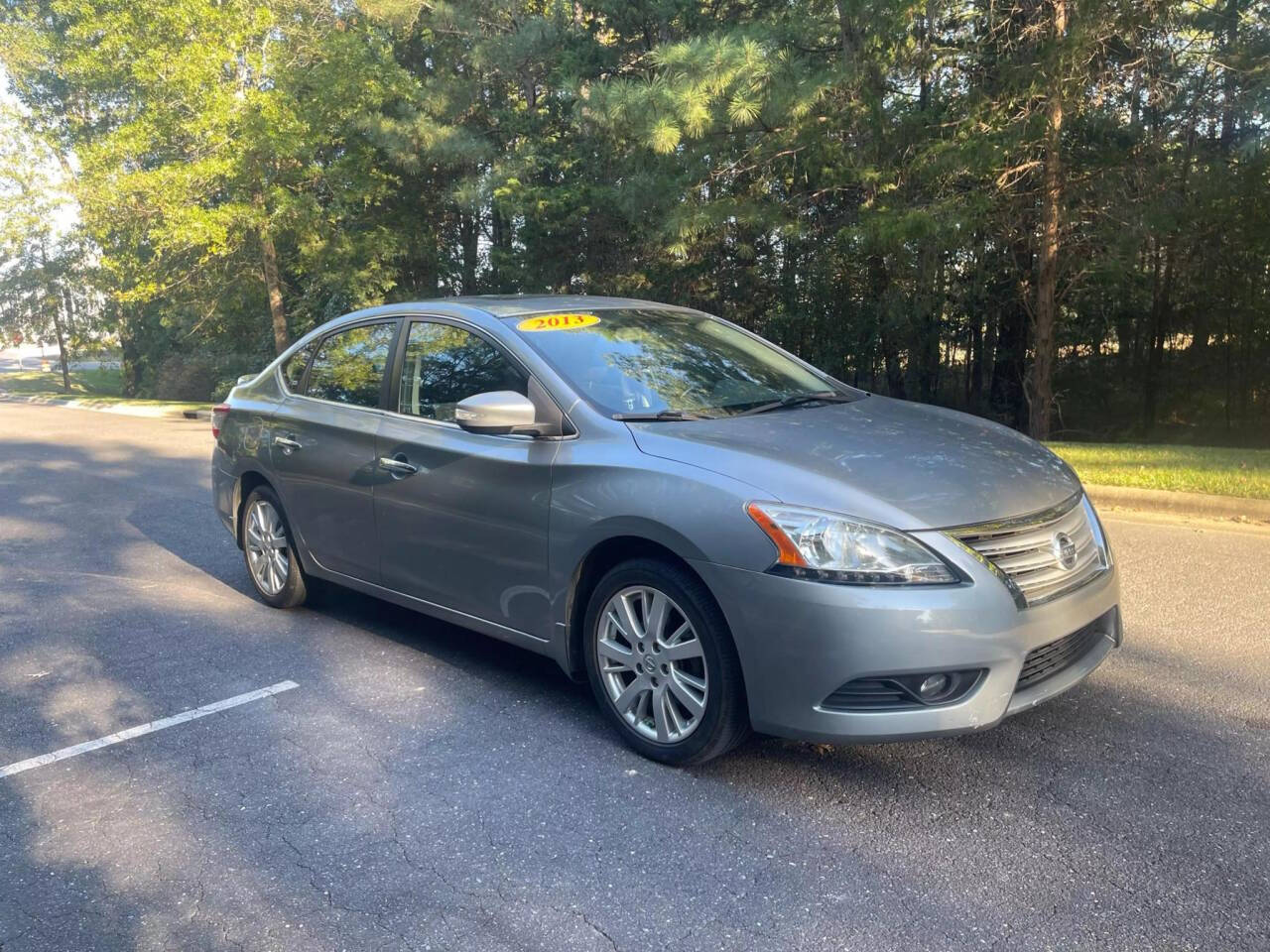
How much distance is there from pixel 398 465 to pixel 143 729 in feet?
5.07

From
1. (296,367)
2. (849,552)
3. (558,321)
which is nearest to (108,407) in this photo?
(296,367)

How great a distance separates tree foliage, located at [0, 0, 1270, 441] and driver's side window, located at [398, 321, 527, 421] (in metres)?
8.57

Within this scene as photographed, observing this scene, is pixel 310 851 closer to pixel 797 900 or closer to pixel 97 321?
pixel 797 900

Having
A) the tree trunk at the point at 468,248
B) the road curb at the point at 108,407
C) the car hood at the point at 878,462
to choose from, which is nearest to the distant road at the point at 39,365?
the road curb at the point at 108,407

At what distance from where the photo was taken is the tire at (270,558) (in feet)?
19.0

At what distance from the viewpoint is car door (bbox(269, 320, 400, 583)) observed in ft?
16.6

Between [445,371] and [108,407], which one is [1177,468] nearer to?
[445,371]

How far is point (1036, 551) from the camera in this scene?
3504mm

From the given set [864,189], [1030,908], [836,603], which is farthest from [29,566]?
[864,189]

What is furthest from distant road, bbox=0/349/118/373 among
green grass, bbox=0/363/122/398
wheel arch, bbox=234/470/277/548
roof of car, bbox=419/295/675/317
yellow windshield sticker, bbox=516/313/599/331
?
yellow windshield sticker, bbox=516/313/599/331

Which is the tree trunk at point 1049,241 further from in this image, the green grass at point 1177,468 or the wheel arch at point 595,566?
the wheel arch at point 595,566

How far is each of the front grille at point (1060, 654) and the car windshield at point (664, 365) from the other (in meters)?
1.52

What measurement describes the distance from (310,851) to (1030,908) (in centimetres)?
216

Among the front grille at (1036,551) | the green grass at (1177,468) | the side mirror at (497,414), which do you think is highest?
the side mirror at (497,414)
